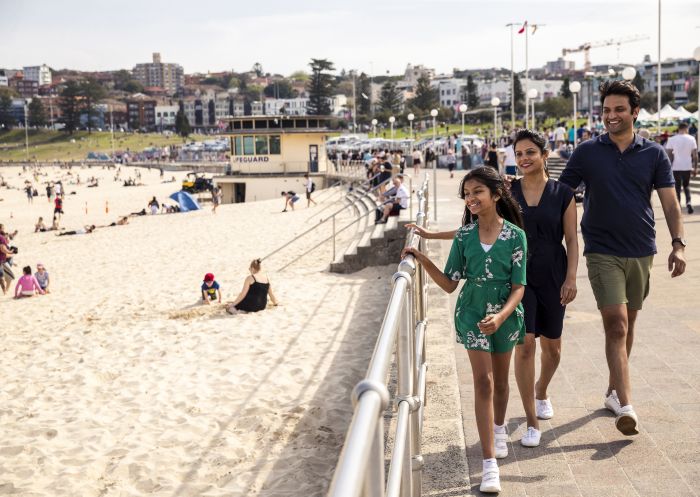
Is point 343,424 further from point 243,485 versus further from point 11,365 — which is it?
point 11,365

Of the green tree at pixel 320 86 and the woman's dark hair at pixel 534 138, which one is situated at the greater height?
the green tree at pixel 320 86

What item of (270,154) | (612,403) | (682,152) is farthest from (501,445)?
(270,154)

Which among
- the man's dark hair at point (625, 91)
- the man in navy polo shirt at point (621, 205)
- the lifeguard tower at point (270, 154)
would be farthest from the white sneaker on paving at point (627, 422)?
the lifeguard tower at point (270, 154)

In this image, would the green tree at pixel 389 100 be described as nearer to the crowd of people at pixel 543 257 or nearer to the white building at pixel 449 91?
the white building at pixel 449 91

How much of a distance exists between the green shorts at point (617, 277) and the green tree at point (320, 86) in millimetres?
110755

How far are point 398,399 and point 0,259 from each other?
15.6m

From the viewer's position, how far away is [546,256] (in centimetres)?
403

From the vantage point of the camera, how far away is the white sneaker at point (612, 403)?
4.29 m

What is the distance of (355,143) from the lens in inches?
2899

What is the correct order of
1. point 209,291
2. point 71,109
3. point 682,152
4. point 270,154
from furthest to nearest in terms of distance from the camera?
1. point 71,109
2. point 270,154
3. point 682,152
4. point 209,291

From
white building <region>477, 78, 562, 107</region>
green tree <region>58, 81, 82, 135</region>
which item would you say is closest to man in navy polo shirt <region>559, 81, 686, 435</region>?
white building <region>477, 78, 562, 107</region>

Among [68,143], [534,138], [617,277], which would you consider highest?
[68,143]

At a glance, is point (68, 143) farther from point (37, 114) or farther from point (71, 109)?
point (37, 114)

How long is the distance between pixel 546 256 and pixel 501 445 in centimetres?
93
